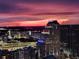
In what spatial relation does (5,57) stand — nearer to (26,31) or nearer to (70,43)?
(26,31)

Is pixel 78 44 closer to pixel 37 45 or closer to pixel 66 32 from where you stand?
pixel 66 32

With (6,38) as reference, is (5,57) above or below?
below

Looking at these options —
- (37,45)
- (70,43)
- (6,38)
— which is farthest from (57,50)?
(6,38)

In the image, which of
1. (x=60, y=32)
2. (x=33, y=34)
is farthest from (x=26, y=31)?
(x=60, y=32)

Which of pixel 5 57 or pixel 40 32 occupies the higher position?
pixel 40 32

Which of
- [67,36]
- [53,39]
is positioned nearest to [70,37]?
[67,36]

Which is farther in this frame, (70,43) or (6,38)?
(70,43)

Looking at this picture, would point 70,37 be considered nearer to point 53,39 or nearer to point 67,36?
point 67,36

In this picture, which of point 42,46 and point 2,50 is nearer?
point 2,50
